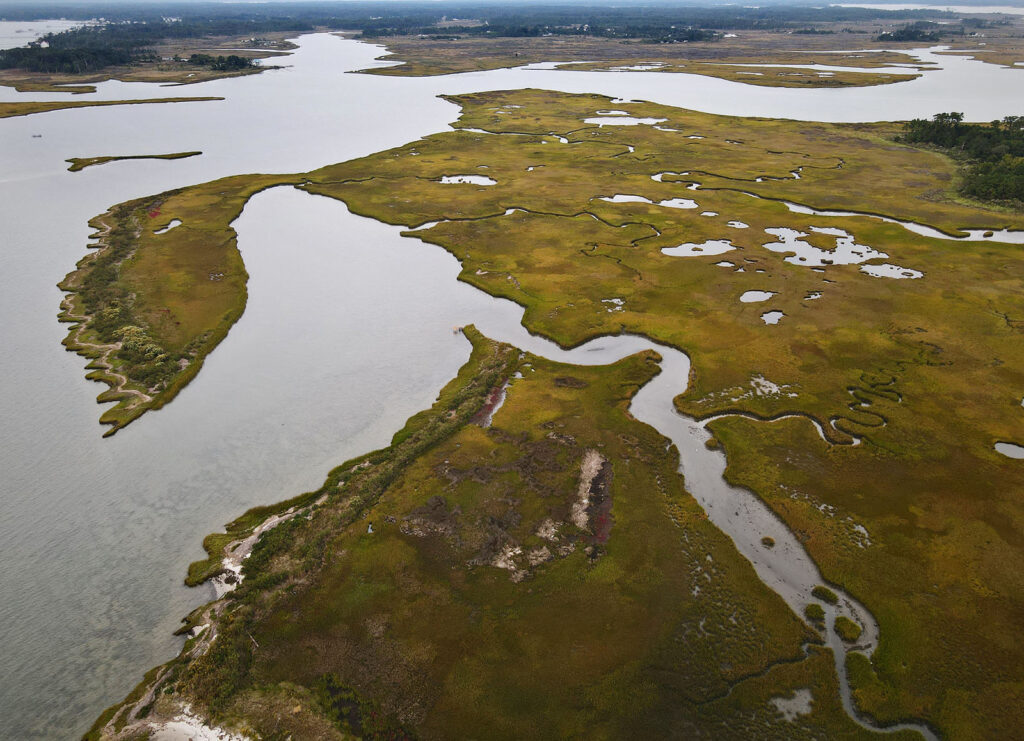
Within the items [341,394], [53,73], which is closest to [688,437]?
[341,394]

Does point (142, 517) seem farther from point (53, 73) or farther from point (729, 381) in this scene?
point (53, 73)

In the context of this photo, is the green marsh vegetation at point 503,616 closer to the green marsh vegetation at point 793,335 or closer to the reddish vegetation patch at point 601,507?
the reddish vegetation patch at point 601,507

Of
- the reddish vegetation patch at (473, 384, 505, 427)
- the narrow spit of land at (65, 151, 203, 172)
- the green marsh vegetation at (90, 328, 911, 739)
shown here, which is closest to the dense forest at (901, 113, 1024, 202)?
the green marsh vegetation at (90, 328, 911, 739)

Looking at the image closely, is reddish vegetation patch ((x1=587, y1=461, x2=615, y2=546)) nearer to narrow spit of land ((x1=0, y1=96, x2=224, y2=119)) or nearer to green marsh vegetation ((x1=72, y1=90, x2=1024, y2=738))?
green marsh vegetation ((x1=72, y1=90, x2=1024, y2=738))

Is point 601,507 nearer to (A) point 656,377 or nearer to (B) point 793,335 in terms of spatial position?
(A) point 656,377

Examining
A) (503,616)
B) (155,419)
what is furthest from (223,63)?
(503,616)
